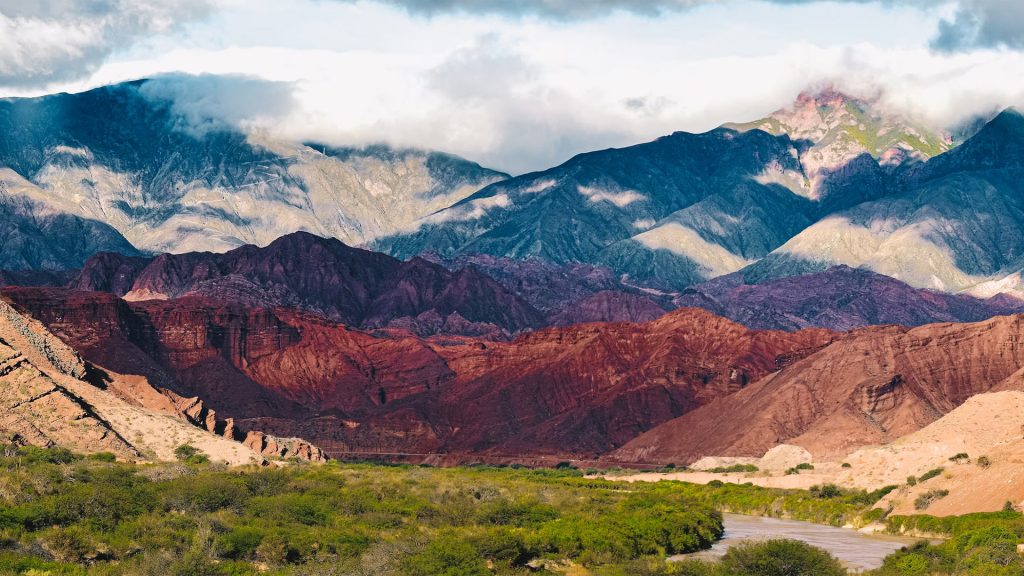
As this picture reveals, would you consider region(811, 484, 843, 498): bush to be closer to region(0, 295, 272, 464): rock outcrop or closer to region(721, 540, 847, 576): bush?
region(0, 295, 272, 464): rock outcrop

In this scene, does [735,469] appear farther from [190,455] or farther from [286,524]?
[286,524]

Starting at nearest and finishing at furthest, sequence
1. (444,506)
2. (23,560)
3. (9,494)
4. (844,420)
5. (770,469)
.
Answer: (23,560)
(9,494)
(444,506)
(770,469)
(844,420)

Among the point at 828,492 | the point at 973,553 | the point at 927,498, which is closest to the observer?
the point at 973,553

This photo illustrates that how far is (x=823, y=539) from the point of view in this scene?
99.2m

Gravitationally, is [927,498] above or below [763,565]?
below

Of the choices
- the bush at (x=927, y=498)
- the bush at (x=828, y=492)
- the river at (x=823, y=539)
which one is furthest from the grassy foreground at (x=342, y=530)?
the bush at (x=828, y=492)

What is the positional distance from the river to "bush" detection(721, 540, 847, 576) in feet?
16.0

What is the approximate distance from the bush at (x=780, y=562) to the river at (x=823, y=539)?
16.0ft

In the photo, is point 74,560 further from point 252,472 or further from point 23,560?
point 252,472

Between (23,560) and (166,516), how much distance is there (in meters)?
16.3

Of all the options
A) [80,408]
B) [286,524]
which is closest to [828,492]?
[286,524]

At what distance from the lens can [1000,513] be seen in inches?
3433

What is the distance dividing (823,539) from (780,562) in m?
28.2

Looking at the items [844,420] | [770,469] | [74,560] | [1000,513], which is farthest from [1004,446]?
[844,420]
